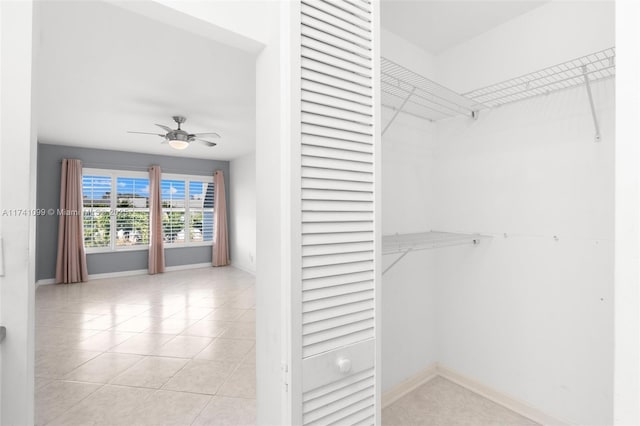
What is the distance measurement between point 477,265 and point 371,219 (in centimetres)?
134

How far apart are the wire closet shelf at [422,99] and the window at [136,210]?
224 inches

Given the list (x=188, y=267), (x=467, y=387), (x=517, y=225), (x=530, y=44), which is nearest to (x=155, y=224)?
(x=188, y=267)

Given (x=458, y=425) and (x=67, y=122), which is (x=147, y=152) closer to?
(x=67, y=122)

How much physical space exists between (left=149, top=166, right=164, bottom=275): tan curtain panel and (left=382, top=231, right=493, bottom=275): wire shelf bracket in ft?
18.1

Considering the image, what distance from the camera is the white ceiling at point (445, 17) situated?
5.67ft

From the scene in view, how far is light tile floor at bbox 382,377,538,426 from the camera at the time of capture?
1773 millimetres

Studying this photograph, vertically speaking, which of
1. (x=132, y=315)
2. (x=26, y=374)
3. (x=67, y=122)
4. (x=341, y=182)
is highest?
(x=67, y=122)

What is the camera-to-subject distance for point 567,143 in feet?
5.49

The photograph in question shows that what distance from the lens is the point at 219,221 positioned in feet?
22.1

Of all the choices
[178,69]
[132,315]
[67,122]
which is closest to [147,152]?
[67,122]

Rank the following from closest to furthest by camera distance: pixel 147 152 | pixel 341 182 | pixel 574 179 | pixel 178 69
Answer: pixel 341 182 → pixel 574 179 → pixel 178 69 → pixel 147 152

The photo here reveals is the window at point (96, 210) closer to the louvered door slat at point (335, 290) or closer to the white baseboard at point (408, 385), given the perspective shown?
the white baseboard at point (408, 385)

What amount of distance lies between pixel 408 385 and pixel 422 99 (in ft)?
6.43
